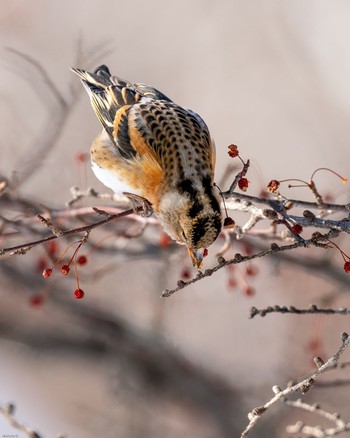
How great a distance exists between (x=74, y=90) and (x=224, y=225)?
1643 millimetres

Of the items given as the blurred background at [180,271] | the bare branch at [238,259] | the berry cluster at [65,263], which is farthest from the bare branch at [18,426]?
the blurred background at [180,271]

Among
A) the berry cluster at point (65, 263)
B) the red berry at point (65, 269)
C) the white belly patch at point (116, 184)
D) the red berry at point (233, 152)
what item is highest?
the white belly patch at point (116, 184)

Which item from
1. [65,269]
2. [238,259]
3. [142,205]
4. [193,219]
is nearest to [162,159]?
[142,205]

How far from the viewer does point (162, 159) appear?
384cm

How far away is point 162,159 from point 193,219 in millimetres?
609

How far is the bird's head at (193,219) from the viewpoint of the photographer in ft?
10.8

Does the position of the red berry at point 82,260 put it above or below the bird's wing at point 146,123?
below

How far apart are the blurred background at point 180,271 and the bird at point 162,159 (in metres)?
1.66

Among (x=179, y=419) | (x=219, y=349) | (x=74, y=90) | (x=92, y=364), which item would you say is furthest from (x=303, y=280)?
(x=74, y=90)

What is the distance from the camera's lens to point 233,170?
11.4ft

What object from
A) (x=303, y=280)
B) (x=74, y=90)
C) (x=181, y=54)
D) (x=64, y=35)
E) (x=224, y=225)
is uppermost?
(x=181, y=54)

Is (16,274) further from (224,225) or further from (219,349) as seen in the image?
(224,225)

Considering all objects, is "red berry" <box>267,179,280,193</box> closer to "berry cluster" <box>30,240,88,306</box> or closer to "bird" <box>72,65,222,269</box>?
"bird" <box>72,65,222,269</box>

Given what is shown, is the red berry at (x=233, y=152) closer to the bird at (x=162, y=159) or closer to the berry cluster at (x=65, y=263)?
the bird at (x=162, y=159)
